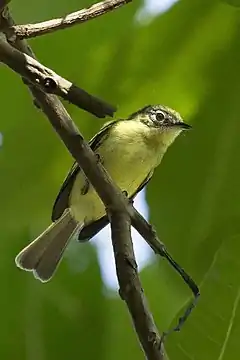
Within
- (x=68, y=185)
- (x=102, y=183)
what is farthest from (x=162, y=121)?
(x=102, y=183)

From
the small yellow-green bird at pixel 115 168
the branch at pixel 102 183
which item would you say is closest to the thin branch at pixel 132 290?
the branch at pixel 102 183

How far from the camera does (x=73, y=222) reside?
1.51 metres

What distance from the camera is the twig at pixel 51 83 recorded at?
69 centimetres

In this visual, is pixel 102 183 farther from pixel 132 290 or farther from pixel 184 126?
pixel 184 126

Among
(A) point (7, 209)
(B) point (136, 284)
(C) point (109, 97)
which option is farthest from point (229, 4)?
(B) point (136, 284)

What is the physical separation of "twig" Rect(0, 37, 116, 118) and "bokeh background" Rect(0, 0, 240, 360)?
2.08 ft

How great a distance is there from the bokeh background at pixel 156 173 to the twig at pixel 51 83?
633 mm

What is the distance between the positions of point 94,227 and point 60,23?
2.36 feet

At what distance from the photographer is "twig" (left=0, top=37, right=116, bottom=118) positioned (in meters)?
0.69

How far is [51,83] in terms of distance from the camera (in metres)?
0.69

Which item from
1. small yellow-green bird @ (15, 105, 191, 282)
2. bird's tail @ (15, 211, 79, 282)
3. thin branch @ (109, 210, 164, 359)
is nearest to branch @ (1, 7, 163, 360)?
thin branch @ (109, 210, 164, 359)

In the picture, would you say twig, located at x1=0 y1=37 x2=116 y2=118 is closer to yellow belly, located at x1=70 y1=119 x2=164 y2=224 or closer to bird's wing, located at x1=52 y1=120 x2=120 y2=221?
bird's wing, located at x1=52 y1=120 x2=120 y2=221

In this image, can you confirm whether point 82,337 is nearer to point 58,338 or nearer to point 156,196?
point 58,338

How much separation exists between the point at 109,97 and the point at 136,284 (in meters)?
0.72
